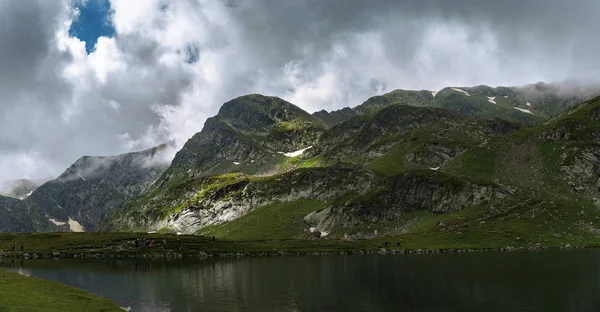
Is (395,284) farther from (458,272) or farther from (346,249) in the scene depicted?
(346,249)

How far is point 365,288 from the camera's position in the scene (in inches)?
3120

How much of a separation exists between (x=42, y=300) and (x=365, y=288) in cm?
5024

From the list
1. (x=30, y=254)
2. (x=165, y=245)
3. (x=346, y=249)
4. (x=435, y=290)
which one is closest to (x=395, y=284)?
(x=435, y=290)

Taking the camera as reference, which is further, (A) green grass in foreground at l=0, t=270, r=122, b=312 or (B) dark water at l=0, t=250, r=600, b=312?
(B) dark water at l=0, t=250, r=600, b=312

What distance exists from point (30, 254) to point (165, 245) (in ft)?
171

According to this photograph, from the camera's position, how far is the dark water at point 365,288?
204ft

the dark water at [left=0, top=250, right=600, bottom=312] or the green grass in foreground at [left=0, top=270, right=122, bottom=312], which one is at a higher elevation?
the green grass in foreground at [left=0, top=270, right=122, bottom=312]

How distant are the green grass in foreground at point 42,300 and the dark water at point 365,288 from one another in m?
8.69

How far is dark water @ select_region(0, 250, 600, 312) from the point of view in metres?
62.1

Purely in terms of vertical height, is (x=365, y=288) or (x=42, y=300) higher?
(x=42, y=300)

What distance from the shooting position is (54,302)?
5328 cm

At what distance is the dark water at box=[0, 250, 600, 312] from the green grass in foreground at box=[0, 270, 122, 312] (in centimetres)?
869

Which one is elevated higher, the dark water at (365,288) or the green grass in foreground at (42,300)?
the green grass in foreground at (42,300)

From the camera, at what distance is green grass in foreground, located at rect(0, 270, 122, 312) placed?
4694 cm
